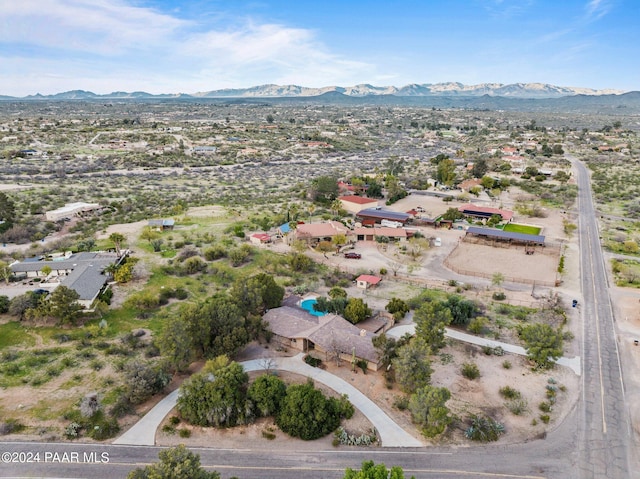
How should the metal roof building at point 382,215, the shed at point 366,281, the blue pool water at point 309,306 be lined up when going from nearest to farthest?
1. the blue pool water at point 309,306
2. the shed at point 366,281
3. the metal roof building at point 382,215

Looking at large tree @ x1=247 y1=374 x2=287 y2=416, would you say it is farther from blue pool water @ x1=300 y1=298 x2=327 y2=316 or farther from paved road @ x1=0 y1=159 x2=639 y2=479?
blue pool water @ x1=300 y1=298 x2=327 y2=316

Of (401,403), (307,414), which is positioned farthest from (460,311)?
(307,414)

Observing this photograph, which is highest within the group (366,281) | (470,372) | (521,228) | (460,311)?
(460,311)

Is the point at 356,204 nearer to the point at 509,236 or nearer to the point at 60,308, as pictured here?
the point at 509,236

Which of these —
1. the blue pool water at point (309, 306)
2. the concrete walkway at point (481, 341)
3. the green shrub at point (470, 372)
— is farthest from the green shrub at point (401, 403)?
the blue pool water at point (309, 306)

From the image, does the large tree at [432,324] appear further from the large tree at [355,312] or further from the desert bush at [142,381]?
the desert bush at [142,381]

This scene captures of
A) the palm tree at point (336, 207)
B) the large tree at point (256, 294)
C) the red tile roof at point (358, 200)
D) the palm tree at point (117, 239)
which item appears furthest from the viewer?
the red tile roof at point (358, 200)

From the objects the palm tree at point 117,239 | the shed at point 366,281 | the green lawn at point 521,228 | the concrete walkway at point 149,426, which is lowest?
the green lawn at point 521,228

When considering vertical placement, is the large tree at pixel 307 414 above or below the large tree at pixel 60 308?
below
